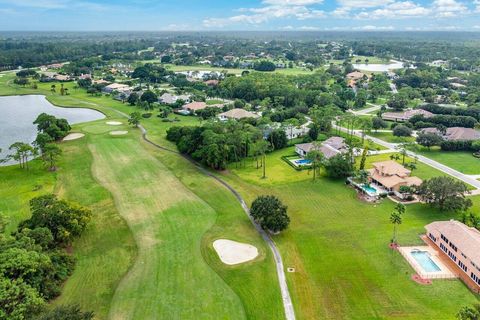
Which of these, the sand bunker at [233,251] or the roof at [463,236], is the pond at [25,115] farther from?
the roof at [463,236]

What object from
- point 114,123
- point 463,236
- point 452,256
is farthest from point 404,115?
point 114,123

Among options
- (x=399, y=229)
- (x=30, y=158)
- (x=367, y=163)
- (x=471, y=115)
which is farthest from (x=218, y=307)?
(x=471, y=115)

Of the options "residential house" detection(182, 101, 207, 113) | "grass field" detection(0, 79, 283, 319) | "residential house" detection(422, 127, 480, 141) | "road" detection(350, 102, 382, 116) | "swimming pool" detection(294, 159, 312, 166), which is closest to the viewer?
"grass field" detection(0, 79, 283, 319)

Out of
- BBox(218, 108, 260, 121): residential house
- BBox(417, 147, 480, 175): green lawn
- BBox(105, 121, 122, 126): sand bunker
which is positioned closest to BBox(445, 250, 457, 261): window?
BBox(417, 147, 480, 175): green lawn

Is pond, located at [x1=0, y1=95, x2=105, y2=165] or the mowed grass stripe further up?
pond, located at [x1=0, y1=95, x2=105, y2=165]

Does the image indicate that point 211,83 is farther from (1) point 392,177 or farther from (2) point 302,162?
(1) point 392,177

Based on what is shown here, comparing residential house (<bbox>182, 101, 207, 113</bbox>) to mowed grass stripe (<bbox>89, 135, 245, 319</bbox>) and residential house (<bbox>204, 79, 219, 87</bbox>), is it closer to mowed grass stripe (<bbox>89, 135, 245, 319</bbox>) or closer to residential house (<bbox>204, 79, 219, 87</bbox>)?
residential house (<bbox>204, 79, 219, 87</bbox>)
